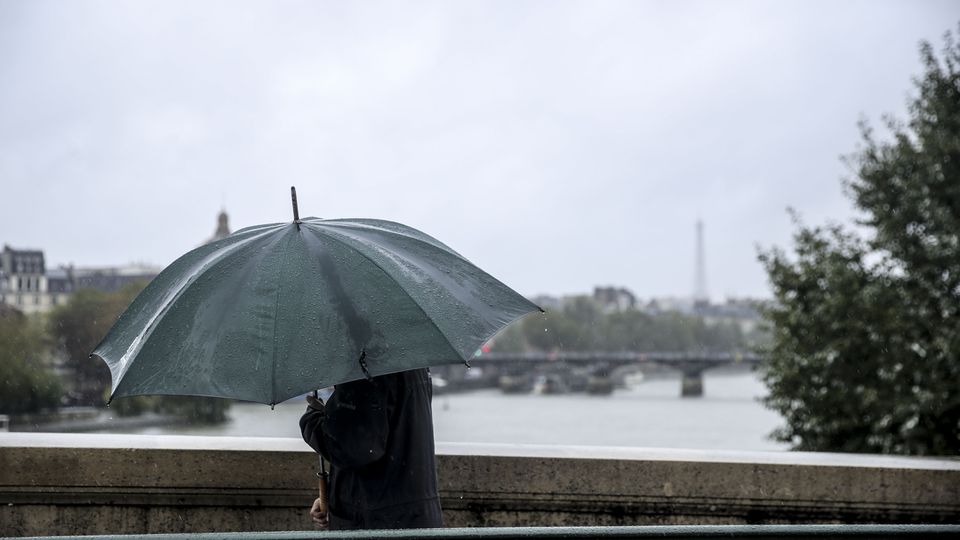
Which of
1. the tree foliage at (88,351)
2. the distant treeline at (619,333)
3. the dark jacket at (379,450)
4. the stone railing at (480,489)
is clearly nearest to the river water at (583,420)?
the tree foliage at (88,351)

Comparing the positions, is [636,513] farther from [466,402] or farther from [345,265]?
[466,402]

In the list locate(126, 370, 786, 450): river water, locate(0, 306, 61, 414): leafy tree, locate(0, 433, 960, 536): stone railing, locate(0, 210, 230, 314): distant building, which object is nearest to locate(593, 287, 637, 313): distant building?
locate(126, 370, 786, 450): river water

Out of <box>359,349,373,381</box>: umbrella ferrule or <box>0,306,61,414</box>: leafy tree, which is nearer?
<box>359,349,373,381</box>: umbrella ferrule

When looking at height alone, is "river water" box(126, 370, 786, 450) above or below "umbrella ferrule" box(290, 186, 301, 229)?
below

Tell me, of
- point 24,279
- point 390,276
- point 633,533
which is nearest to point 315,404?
point 390,276

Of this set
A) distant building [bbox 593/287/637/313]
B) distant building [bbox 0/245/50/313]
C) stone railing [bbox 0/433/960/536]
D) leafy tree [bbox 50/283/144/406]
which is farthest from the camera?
distant building [bbox 593/287/637/313]

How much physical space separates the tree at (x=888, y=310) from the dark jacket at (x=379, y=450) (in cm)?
1186

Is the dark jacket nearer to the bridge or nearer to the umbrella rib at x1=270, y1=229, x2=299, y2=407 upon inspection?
the umbrella rib at x1=270, y1=229, x2=299, y2=407

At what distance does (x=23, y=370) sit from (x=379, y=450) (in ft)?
158

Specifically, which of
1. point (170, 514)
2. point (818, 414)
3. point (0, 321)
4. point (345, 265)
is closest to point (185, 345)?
point (345, 265)

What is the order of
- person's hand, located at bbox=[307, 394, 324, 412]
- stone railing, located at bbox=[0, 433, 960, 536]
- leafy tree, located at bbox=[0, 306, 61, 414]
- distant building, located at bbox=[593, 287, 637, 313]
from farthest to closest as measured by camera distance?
distant building, located at bbox=[593, 287, 637, 313] < leafy tree, located at bbox=[0, 306, 61, 414] < stone railing, located at bbox=[0, 433, 960, 536] < person's hand, located at bbox=[307, 394, 324, 412]

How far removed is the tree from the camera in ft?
44.7

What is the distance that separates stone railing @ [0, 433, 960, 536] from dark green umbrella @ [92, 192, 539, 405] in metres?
1.04

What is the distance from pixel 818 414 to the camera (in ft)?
52.1
